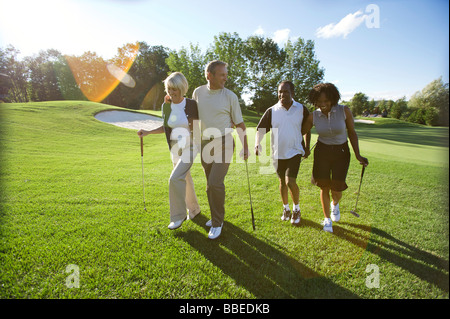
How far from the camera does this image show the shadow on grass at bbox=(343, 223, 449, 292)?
2525mm

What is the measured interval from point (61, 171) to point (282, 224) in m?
6.34

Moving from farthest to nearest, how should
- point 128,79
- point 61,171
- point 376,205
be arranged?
1. point 128,79
2. point 61,171
3. point 376,205

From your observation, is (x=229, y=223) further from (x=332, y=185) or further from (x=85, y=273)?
(x=85, y=273)

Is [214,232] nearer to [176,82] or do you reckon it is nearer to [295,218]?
[295,218]

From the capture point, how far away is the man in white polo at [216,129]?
310cm

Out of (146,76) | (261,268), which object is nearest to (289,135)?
(261,268)

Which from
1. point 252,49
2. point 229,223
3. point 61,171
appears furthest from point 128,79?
point 229,223

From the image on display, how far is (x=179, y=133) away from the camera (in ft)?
10.7

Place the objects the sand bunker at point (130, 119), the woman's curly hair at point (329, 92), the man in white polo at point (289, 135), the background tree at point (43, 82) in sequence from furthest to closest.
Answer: the background tree at point (43, 82)
the sand bunker at point (130, 119)
the man in white polo at point (289, 135)
the woman's curly hair at point (329, 92)

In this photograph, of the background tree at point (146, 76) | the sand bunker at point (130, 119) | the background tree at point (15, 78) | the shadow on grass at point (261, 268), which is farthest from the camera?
the background tree at point (146, 76)

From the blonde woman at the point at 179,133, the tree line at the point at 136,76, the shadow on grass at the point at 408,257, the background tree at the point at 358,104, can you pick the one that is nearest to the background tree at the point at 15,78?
the tree line at the point at 136,76

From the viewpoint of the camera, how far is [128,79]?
162 feet

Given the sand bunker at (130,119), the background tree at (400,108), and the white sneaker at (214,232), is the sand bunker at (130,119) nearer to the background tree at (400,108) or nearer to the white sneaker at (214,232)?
the white sneaker at (214,232)

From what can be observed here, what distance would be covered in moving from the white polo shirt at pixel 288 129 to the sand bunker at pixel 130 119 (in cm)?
1589
